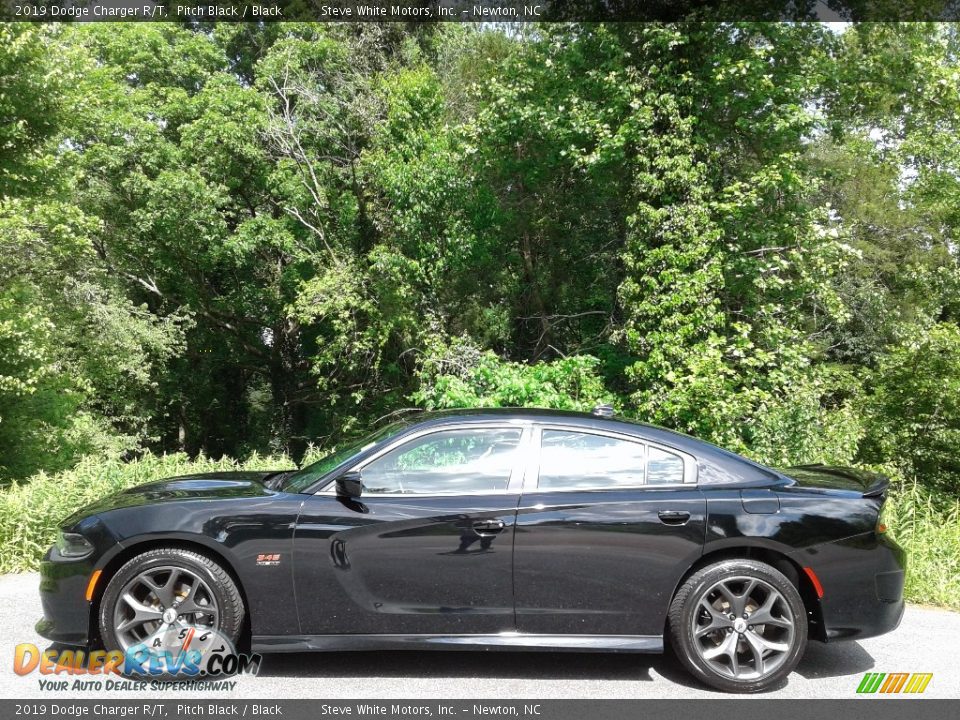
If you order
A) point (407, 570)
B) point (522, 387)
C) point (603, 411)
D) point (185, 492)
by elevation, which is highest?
point (522, 387)

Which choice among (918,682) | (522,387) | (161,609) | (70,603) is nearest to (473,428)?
(161,609)

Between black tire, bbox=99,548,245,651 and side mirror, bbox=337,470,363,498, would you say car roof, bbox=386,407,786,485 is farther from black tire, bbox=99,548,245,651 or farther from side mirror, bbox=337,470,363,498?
black tire, bbox=99,548,245,651

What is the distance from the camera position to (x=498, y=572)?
14.2ft

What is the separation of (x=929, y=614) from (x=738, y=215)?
951cm

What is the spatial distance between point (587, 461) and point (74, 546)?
113 inches

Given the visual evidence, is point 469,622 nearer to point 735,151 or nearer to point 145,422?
point 735,151

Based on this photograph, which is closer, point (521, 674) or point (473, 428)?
point (521, 674)

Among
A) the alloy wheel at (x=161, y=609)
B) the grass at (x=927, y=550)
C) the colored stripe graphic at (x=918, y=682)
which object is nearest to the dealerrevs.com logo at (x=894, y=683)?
the colored stripe graphic at (x=918, y=682)

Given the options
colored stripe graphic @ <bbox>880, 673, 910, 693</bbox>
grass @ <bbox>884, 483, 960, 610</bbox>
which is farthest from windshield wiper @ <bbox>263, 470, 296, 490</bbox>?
grass @ <bbox>884, 483, 960, 610</bbox>

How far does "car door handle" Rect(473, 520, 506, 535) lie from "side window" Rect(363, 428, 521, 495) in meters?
0.20

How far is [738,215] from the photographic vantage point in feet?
46.8

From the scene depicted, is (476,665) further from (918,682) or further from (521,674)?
(918,682)

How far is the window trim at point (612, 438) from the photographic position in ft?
14.8

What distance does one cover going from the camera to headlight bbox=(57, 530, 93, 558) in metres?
4.41
